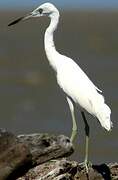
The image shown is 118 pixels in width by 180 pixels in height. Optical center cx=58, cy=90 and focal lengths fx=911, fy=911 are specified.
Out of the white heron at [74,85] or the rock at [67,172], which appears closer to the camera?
the rock at [67,172]

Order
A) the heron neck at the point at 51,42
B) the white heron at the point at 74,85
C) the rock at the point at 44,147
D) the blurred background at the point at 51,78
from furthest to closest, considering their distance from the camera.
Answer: the blurred background at the point at 51,78, the heron neck at the point at 51,42, the white heron at the point at 74,85, the rock at the point at 44,147

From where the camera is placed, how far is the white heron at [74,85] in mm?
12641

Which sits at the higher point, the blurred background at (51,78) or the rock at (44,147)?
the rock at (44,147)

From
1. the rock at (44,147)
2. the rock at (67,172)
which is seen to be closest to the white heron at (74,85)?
the rock at (67,172)

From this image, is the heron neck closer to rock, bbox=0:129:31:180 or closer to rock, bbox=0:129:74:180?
rock, bbox=0:129:74:180

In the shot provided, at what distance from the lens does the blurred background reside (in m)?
20.2

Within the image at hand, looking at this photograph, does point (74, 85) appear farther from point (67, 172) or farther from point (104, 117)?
point (67, 172)

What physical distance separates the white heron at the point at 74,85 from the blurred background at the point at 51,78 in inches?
151

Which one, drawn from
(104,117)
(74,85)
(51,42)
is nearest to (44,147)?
(104,117)

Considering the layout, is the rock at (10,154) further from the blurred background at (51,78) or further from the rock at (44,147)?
the blurred background at (51,78)

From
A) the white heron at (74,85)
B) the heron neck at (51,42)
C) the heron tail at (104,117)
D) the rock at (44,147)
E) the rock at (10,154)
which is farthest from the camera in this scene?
the heron neck at (51,42)

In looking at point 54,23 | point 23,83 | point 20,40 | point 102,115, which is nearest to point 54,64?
point 54,23

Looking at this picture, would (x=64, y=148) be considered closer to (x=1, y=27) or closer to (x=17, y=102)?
(x=17, y=102)

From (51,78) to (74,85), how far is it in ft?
40.5
